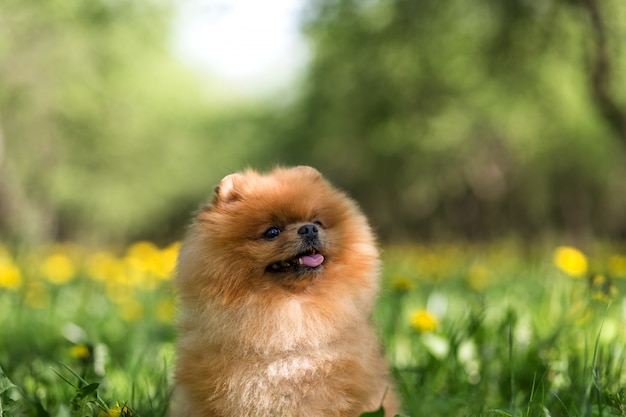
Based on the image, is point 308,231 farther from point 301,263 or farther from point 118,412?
point 118,412

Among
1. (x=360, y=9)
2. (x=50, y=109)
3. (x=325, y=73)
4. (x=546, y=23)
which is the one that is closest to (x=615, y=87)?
(x=546, y=23)

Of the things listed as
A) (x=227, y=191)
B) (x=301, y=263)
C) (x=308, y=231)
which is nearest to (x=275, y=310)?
(x=301, y=263)

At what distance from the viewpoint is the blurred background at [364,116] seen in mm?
8633

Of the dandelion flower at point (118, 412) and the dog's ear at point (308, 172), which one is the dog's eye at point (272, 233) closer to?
the dog's ear at point (308, 172)

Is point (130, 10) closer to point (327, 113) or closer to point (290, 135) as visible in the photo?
point (327, 113)

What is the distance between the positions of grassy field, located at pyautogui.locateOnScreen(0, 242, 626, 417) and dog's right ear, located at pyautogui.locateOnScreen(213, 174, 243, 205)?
62cm

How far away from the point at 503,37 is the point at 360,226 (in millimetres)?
6787

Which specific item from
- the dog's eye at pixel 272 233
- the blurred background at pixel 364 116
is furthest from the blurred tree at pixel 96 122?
the dog's eye at pixel 272 233

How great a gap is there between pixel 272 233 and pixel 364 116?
445 inches

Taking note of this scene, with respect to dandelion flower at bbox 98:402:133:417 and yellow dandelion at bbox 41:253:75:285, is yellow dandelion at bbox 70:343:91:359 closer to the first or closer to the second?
dandelion flower at bbox 98:402:133:417

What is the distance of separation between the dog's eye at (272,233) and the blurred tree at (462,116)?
5.83 meters

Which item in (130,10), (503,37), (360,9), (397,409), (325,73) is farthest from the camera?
(325,73)

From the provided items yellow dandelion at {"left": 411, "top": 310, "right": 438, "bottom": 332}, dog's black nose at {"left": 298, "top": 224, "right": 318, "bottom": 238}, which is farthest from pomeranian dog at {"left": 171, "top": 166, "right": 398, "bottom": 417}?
yellow dandelion at {"left": 411, "top": 310, "right": 438, "bottom": 332}

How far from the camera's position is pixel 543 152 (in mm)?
16359
